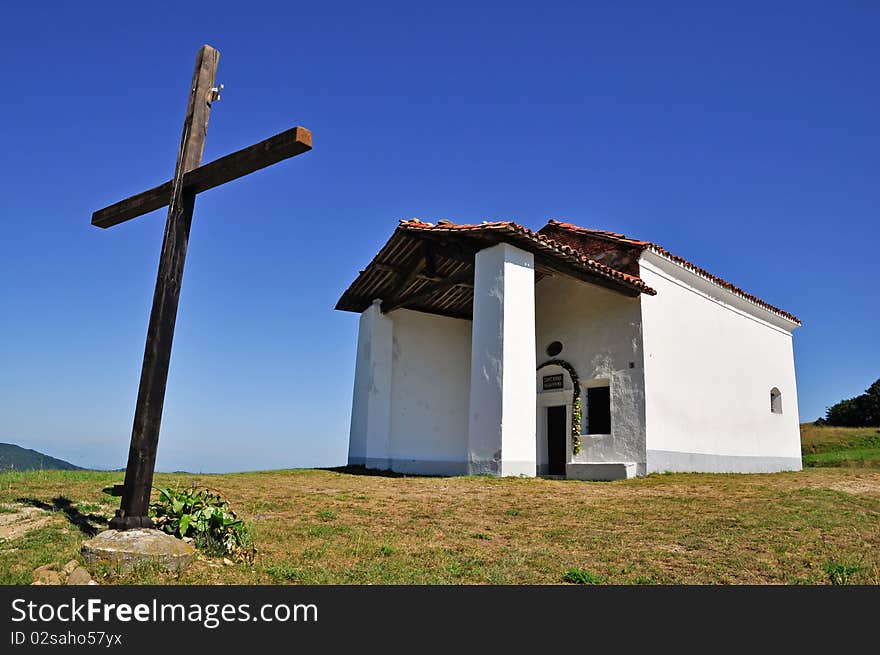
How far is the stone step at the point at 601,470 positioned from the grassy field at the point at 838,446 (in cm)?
1199

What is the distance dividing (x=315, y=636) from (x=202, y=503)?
8.40 feet

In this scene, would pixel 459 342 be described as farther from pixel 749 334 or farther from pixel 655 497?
pixel 655 497

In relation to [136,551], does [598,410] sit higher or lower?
higher

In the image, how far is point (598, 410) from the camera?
1578 centimetres

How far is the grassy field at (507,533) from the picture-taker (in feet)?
15.7

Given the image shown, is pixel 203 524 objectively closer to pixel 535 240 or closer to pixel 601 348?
pixel 535 240

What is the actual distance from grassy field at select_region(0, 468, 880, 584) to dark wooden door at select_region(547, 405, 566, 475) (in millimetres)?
5924

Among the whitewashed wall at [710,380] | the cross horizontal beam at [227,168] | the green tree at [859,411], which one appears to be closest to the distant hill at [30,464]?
the cross horizontal beam at [227,168]

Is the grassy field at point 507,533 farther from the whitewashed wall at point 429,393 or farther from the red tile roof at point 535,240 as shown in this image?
the whitewashed wall at point 429,393

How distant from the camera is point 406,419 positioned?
1830 cm

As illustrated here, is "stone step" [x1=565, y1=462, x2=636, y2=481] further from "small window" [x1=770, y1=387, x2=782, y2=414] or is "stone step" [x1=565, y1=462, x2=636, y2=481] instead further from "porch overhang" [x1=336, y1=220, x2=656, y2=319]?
"small window" [x1=770, y1=387, x2=782, y2=414]

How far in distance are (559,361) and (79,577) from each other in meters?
13.6

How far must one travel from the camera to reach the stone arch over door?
16.1 metres

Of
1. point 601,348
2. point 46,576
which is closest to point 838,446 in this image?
point 601,348
